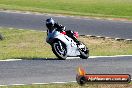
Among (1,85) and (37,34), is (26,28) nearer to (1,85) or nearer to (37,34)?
(37,34)

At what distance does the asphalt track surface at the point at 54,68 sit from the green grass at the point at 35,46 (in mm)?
1338

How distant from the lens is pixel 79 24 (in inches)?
1254

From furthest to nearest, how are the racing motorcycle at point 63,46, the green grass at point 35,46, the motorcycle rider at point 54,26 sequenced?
the green grass at point 35,46
the racing motorcycle at point 63,46
the motorcycle rider at point 54,26

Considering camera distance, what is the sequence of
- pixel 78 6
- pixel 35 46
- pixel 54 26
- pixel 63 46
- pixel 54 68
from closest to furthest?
pixel 54 68 → pixel 54 26 → pixel 63 46 → pixel 35 46 → pixel 78 6

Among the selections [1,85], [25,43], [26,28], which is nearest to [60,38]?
[1,85]

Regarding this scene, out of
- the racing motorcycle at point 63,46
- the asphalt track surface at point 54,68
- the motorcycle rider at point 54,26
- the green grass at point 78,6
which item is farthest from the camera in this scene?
the green grass at point 78,6

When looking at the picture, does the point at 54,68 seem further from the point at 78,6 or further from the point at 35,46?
the point at 78,6

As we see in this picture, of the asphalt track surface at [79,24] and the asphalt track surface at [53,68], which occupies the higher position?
the asphalt track surface at [53,68]

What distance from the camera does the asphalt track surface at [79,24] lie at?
28631 millimetres

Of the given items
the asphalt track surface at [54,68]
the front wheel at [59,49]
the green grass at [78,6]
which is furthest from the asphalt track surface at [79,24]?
the asphalt track surface at [54,68]

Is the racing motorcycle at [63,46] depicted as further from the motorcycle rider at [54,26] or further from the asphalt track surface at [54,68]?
the asphalt track surface at [54,68]

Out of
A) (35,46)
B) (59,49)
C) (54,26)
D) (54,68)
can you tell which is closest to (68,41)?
(59,49)

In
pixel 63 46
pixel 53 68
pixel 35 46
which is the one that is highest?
pixel 63 46

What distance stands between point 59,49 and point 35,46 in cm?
514
